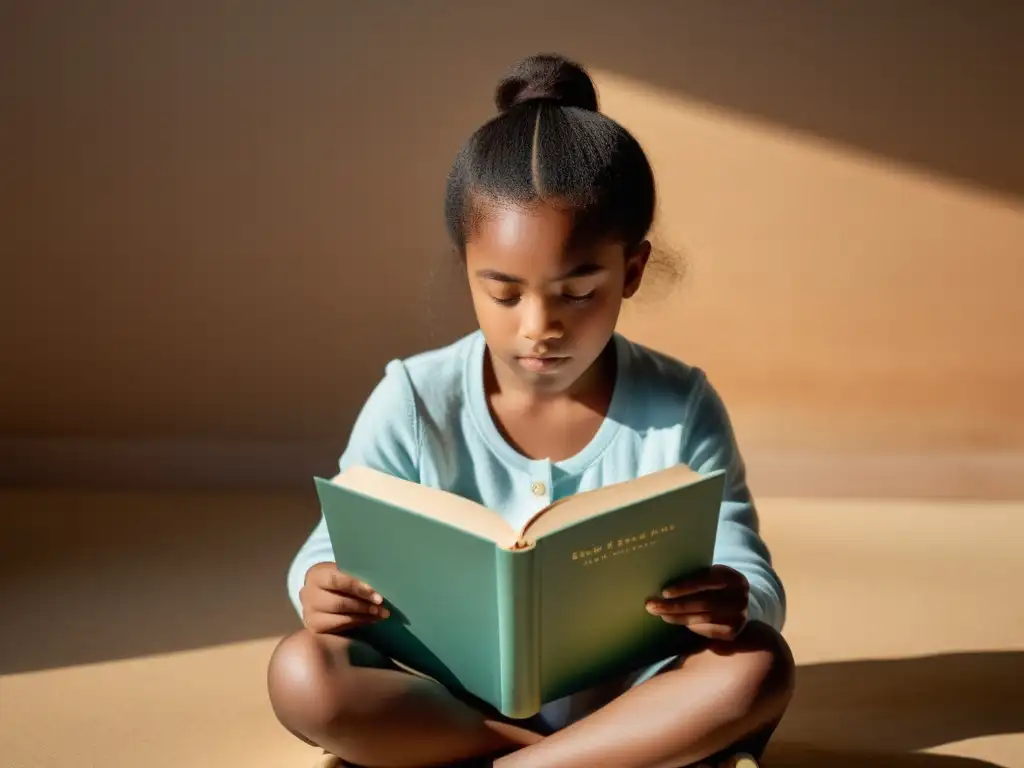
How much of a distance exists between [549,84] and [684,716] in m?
0.66

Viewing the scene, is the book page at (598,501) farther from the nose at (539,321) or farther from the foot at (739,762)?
the foot at (739,762)

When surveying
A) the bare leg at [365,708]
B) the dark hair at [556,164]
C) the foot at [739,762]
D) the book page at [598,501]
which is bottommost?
the foot at [739,762]

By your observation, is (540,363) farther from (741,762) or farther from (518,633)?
(741,762)

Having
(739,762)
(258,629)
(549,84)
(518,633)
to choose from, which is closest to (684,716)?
(739,762)

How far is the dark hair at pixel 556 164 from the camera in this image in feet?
3.98

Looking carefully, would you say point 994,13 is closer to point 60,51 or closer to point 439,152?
point 439,152

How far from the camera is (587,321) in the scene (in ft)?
4.03

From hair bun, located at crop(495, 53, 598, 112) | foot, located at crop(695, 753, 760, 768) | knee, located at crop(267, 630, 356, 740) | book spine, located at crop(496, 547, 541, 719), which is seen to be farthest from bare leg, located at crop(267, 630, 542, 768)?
hair bun, located at crop(495, 53, 598, 112)

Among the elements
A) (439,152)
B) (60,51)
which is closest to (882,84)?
(439,152)

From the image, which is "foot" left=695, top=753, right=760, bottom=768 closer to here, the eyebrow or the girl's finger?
the girl's finger

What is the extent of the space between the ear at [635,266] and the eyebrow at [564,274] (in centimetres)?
9

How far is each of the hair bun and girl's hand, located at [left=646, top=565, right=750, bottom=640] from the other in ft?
1.66

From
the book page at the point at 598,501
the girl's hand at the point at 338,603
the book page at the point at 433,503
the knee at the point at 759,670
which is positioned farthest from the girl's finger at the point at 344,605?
the knee at the point at 759,670

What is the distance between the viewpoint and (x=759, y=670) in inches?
47.6
